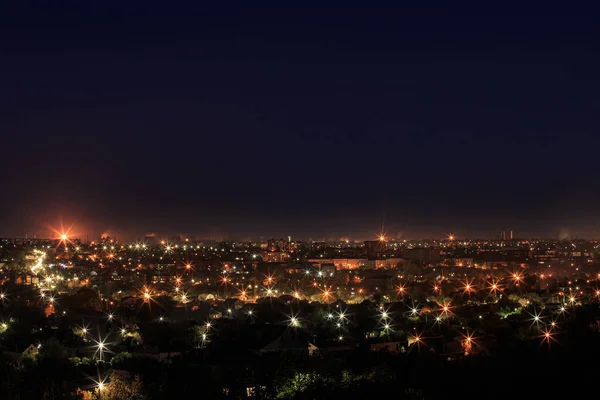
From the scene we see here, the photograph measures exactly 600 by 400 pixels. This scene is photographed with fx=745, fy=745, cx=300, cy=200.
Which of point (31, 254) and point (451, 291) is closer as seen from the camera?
point (451, 291)

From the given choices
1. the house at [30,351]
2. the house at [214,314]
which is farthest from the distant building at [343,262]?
the house at [30,351]

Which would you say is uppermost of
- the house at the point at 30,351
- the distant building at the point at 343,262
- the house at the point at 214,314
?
the distant building at the point at 343,262

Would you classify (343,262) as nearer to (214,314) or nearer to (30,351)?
(214,314)

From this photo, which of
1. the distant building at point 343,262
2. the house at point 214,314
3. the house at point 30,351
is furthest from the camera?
the distant building at point 343,262

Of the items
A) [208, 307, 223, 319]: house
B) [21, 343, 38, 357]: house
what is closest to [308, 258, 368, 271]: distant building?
[208, 307, 223, 319]: house

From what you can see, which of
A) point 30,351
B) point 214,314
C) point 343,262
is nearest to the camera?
point 30,351

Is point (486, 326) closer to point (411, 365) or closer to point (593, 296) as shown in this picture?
point (411, 365)

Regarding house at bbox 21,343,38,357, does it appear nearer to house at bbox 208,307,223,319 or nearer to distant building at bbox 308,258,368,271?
house at bbox 208,307,223,319

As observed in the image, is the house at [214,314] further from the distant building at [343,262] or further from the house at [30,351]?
the distant building at [343,262]

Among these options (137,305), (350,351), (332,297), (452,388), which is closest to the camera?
(452,388)

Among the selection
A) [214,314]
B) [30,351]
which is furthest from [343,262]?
[30,351]

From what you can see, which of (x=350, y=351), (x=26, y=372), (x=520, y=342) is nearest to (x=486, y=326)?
(x=520, y=342)
